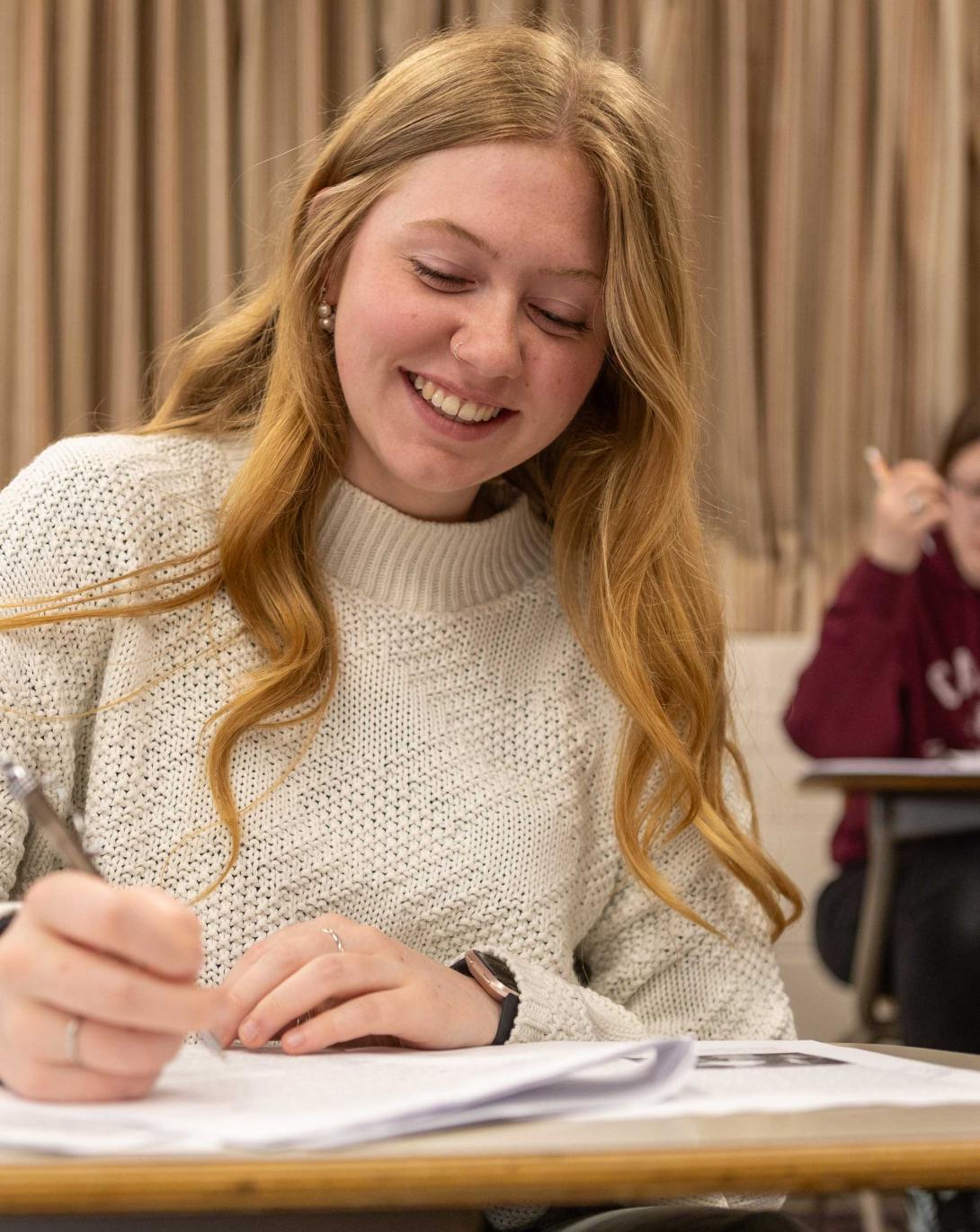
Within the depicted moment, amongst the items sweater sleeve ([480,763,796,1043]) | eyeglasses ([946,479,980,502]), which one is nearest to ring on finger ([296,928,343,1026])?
sweater sleeve ([480,763,796,1043])

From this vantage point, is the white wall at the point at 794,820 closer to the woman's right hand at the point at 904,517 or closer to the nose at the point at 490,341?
the woman's right hand at the point at 904,517

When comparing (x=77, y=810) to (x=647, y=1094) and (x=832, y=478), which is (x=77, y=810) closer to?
(x=647, y=1094)

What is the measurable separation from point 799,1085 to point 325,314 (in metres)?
0.79

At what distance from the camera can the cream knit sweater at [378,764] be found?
103cm

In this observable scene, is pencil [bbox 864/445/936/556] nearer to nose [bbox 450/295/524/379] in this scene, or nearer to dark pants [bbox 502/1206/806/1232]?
nose [bbox 450/295/524/379]

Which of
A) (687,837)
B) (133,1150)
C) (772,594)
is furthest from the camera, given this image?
(772,594)

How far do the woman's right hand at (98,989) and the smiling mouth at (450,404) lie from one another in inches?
24.8

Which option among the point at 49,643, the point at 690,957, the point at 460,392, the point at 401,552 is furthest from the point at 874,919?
the point at 49,643

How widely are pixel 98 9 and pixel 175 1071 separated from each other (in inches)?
93.7

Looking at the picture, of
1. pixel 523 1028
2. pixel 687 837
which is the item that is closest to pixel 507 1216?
pixel 523 1028

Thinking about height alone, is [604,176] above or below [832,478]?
above

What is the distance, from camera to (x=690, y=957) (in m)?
1.15

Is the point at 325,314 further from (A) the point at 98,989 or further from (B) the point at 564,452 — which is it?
(A) the point at 98,989

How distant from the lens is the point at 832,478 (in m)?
2.91
